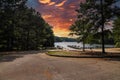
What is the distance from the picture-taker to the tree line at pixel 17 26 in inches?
2239

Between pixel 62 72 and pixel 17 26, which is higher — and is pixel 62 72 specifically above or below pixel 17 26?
below

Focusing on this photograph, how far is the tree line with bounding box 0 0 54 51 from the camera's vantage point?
187ft

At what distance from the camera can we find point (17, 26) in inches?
2677

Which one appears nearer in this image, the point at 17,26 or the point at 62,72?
the point at 62,72

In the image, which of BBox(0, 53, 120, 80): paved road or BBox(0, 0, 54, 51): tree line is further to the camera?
BBox(0, 0, 54, 51): tree line

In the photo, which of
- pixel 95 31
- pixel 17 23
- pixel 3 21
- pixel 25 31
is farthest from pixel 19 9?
pixel 95 31

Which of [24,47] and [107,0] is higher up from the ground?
[107,0]

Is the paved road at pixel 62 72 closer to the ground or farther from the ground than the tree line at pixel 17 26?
closer to the ground

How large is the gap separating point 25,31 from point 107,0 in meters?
43.8

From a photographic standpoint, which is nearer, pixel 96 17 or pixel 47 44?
pixel 96 17

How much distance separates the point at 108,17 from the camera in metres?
36.4

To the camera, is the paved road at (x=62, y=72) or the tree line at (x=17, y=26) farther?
the tree line at (x=17, y=26)

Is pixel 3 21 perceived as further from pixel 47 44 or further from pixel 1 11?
pixel 47 44

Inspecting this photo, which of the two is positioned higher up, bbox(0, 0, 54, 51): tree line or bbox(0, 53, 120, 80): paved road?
bbox(0, 0, 54, 51): tree line
